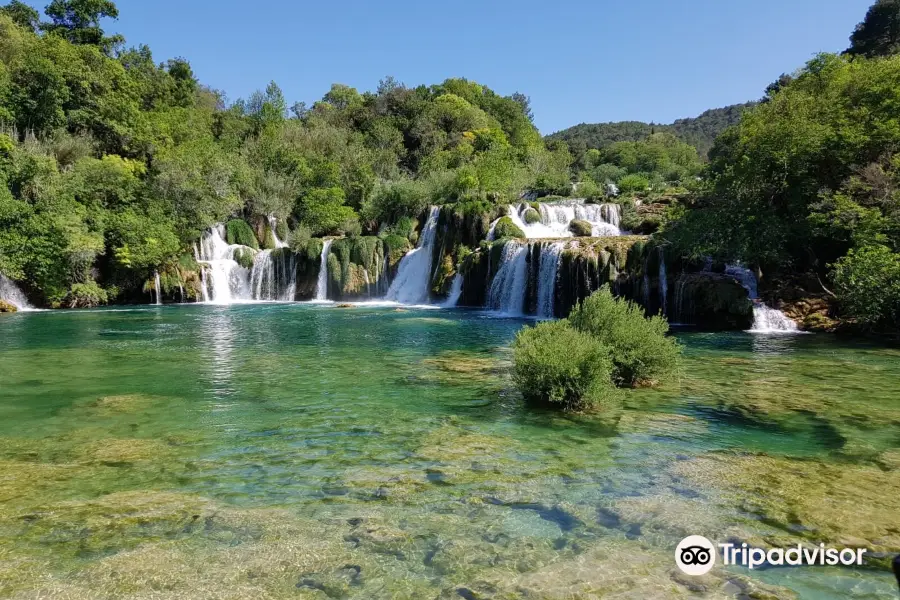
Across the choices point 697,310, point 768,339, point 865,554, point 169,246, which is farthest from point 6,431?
point 169,246

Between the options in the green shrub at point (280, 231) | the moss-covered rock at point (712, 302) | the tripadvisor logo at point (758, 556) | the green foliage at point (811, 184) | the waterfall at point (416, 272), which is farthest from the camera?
the green shrub at point (280, 231)

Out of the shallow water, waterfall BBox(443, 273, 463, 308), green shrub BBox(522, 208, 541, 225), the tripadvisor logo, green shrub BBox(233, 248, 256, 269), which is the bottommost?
the tripadvisor logo

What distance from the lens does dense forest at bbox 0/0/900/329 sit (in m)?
19.1

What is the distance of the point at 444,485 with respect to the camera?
6.10m

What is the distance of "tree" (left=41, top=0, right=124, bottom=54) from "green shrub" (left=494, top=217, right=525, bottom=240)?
44061 mm

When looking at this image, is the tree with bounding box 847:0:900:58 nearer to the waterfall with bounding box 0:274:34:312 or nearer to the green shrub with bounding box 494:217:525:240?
the green shrub with bounding box 494:217:525:240

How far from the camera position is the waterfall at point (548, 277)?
2486 centimetres

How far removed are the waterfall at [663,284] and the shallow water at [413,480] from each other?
910 cm

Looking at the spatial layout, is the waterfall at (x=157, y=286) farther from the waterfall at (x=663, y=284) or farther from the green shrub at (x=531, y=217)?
the waterfall at (x=663, y=284)

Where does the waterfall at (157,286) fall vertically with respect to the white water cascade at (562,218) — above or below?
below

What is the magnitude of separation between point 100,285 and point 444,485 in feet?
111

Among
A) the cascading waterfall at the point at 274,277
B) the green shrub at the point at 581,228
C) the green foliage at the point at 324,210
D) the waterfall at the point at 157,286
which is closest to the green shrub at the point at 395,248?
the cascading waterfall at the point at 274,277

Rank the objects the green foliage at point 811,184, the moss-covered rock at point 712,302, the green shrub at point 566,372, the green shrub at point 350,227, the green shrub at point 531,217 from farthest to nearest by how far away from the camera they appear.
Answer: the green shrub at point 350,227 < the green shrub at point 531,217 < the moss-covered rock at point 712,302 < the green foliage at point 811,184 < the green shrub at point 566,372

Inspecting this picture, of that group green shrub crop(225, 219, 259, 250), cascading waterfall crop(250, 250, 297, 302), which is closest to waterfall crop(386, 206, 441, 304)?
cascading waterfall crop(250, 250, 297, 302)
